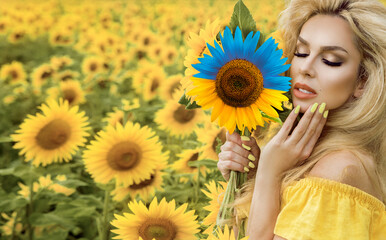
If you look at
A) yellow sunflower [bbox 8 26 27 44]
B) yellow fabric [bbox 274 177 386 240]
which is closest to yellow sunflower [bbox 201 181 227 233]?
yellow fabric [bbox 274 177 386 240]

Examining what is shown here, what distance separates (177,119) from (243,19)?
1.12 m

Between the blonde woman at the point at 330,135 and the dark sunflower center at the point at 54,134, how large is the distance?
28.9 inches

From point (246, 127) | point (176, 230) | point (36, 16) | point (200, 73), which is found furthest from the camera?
point (36, 16)

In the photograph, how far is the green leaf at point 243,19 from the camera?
1060 millimetres

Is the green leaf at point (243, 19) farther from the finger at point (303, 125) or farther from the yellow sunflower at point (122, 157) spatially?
the yellow sunflower at point (122, 157)

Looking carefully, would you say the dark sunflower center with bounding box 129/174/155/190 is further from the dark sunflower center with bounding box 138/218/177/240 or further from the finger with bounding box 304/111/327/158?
the finger with bounding box 304/111/327/158

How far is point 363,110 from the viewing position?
46.2 inches

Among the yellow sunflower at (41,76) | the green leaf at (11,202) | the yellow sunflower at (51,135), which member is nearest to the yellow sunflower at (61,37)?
the yellow sunflower at (41,76)

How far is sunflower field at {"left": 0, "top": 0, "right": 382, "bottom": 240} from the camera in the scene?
135cm

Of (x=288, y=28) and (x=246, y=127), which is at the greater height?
(x=288, y=28)

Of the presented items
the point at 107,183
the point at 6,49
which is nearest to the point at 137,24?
the point at 6,49

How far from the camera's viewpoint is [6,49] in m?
4.59

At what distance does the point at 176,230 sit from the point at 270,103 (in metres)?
0.42

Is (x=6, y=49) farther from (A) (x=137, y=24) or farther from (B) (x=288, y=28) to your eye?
(B) (x=288, y=28)
